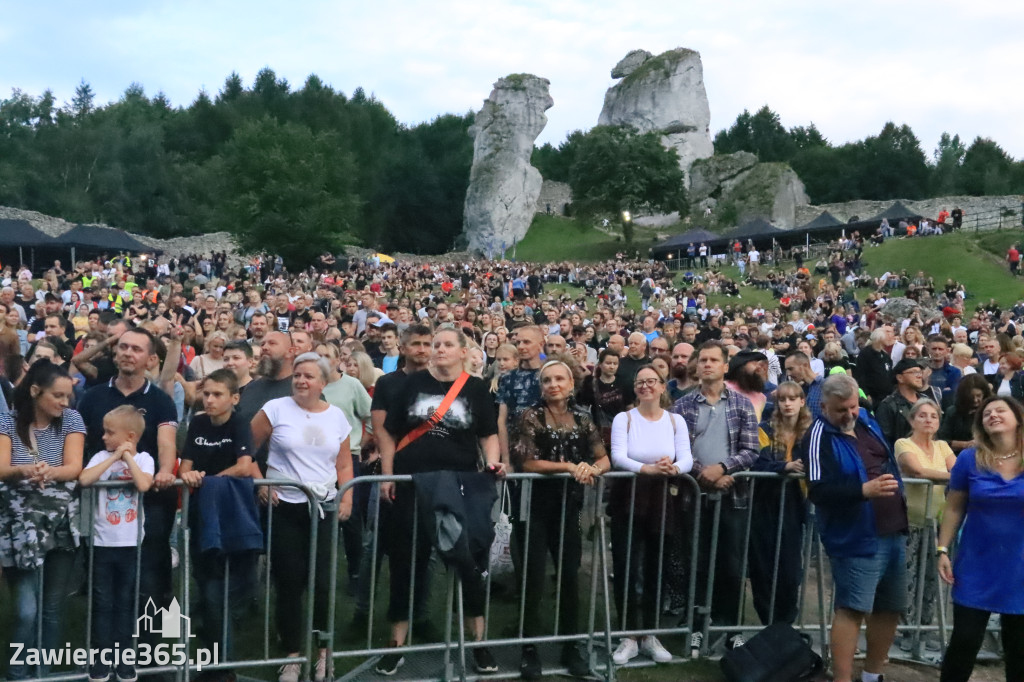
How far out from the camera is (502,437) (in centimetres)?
554

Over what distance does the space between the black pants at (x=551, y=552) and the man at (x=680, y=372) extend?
2509 millimetres

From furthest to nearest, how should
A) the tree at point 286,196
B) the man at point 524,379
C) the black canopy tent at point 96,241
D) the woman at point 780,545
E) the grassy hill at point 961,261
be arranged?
1. the tree at point 286,196
2. the black canopy tent at point 96,241
3. the grassy hill at point 961,261
4. the man at point 524,379
5. the woman at point 780,545

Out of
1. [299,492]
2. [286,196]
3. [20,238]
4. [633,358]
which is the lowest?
[299,492]

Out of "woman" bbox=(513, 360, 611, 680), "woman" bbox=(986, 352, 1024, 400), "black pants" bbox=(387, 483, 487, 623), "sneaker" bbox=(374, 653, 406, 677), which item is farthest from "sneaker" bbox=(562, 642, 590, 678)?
"woman" bbox=(986, 352, 1024, 400)

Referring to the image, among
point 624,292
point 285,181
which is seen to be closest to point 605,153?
point 285,181

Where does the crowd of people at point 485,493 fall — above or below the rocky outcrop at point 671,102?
below

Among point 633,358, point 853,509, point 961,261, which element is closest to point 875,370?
point 633,358

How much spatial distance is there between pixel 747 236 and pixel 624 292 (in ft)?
35.2

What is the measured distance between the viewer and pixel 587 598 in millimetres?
5926

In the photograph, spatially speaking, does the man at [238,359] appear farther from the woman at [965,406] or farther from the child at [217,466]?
the woman at [965,406]

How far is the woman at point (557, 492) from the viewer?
16.6 feet

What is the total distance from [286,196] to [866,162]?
42.5m

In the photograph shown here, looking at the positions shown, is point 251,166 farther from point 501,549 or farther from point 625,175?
point 501,549

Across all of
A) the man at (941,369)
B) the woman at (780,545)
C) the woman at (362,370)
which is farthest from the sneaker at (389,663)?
the man at (941,369)
